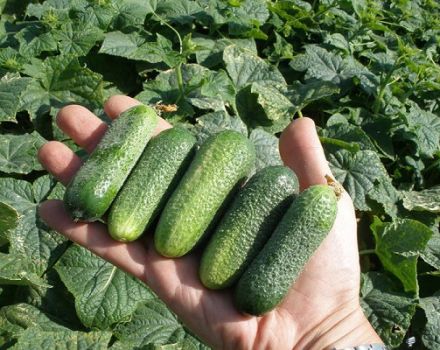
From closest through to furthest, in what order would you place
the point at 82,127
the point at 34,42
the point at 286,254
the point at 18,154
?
the point at 286,254 → the point at 82,127 → the point at 18,154 → the point at 34,42

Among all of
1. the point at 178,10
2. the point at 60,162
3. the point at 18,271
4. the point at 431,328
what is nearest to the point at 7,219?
the point at 18,271

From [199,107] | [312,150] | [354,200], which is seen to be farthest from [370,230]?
[199,107]

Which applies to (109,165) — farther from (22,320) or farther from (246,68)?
(246,68)

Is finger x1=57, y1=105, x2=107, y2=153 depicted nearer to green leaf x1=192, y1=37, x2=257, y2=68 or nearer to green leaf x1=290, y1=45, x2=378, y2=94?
green leaf x1=192, y1=37, x2=257, y2=68

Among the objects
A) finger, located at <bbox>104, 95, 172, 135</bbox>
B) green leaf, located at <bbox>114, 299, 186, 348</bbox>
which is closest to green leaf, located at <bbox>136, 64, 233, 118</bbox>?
finger, located at <bbox>104, 95, 172, 135</bbox>

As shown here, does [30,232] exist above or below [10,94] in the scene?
below

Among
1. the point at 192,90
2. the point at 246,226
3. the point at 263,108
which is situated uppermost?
the point at 192,90

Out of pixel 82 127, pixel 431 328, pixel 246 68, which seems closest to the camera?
pixel 82 127

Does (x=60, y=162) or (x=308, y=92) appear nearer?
(x=60, y=162)

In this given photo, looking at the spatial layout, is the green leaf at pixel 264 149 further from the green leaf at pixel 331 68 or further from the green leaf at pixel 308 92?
the green leaf at pixel 331 68
